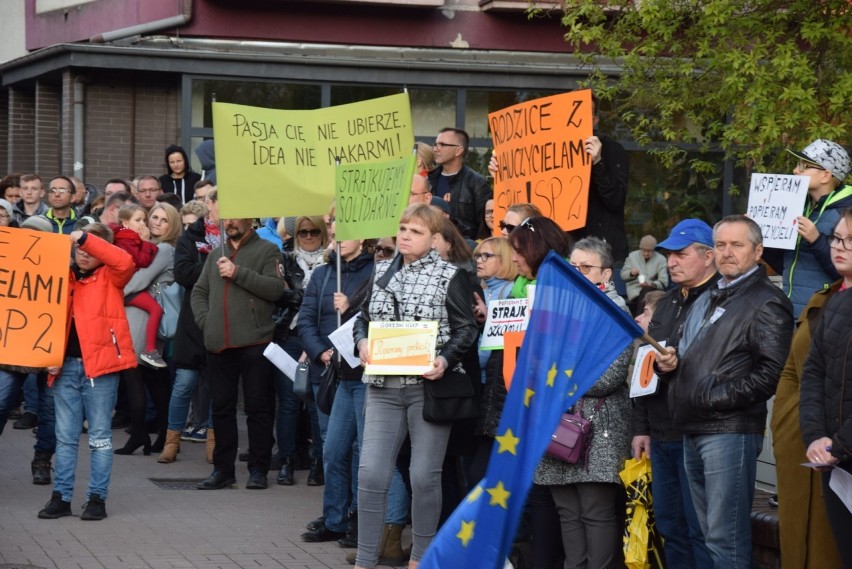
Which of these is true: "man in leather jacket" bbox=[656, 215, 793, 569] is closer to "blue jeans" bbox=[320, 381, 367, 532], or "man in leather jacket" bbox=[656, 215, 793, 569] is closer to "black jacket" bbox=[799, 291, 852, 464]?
"black jacket" bbox=[799, 291, 852, 464]

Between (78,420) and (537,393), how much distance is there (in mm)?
4628

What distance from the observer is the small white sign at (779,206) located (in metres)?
7.46

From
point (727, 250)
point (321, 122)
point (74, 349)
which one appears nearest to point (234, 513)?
point (74, 349)

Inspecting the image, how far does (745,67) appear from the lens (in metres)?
14.0

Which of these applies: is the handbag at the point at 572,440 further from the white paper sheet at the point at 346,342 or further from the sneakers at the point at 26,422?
the sneakers at the point at 26,422

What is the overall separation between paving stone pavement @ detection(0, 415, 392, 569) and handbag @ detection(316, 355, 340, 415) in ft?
2.81

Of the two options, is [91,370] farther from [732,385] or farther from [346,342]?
[732,385]

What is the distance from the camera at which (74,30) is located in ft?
76.8

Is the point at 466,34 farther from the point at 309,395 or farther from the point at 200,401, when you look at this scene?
the point at 309,395

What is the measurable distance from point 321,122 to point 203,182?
453 centimetres

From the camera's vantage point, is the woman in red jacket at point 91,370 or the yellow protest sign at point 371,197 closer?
the yellow protest sign at point 371,197

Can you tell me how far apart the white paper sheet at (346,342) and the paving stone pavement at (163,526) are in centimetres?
120

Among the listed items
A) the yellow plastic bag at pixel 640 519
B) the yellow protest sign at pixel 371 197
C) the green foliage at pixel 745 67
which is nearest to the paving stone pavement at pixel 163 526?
the yellow plastic bag at pixel 640 519

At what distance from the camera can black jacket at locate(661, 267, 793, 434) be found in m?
6.44
